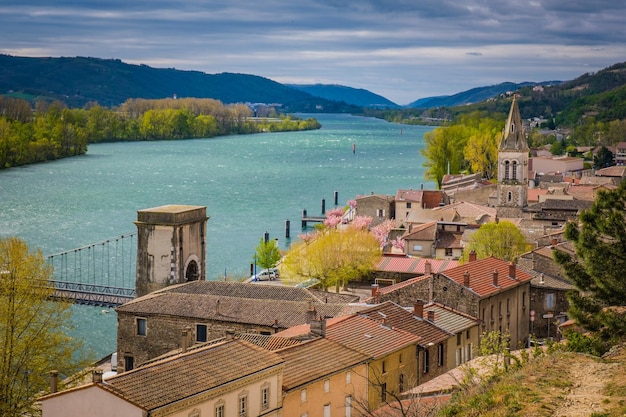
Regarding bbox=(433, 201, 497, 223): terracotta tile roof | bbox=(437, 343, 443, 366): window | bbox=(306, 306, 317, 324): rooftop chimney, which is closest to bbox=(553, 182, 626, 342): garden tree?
bbox=(437, 343, 443, 366): window

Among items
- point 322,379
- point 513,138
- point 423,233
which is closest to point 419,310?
point 322,379

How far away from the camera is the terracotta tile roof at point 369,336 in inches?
A: 957

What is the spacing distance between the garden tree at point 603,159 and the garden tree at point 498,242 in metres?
59.2

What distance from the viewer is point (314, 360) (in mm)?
22859

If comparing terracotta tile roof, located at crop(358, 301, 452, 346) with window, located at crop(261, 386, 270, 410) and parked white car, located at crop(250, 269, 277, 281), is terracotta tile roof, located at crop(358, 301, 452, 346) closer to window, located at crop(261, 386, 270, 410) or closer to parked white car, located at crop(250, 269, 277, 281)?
window, located at crop(261, 386, 270, 410)

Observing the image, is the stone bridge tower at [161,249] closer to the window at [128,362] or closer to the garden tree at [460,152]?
the window at [128,362]

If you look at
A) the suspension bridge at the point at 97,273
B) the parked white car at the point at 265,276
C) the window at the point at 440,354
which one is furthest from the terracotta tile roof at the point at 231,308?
the parked white car at the point at 265,276

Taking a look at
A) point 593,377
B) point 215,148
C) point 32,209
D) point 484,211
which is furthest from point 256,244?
point 215,148

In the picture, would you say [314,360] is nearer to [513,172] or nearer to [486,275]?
[486,275]

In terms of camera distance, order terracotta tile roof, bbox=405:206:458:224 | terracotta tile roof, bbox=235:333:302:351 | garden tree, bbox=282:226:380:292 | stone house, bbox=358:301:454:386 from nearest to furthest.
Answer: terracotta tile roof, bbox=235:333:302:351 < stone house, bbox=358:301:454:386 < garden tree, bbox=282:226:380:292 < terracotta tile roof, bbox=405:206:458:224

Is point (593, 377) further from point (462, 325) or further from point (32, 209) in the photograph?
point (32, 209)

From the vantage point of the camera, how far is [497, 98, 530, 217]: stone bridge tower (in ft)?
186

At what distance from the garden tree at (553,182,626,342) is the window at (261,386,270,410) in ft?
21.8

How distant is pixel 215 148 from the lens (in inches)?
6629
